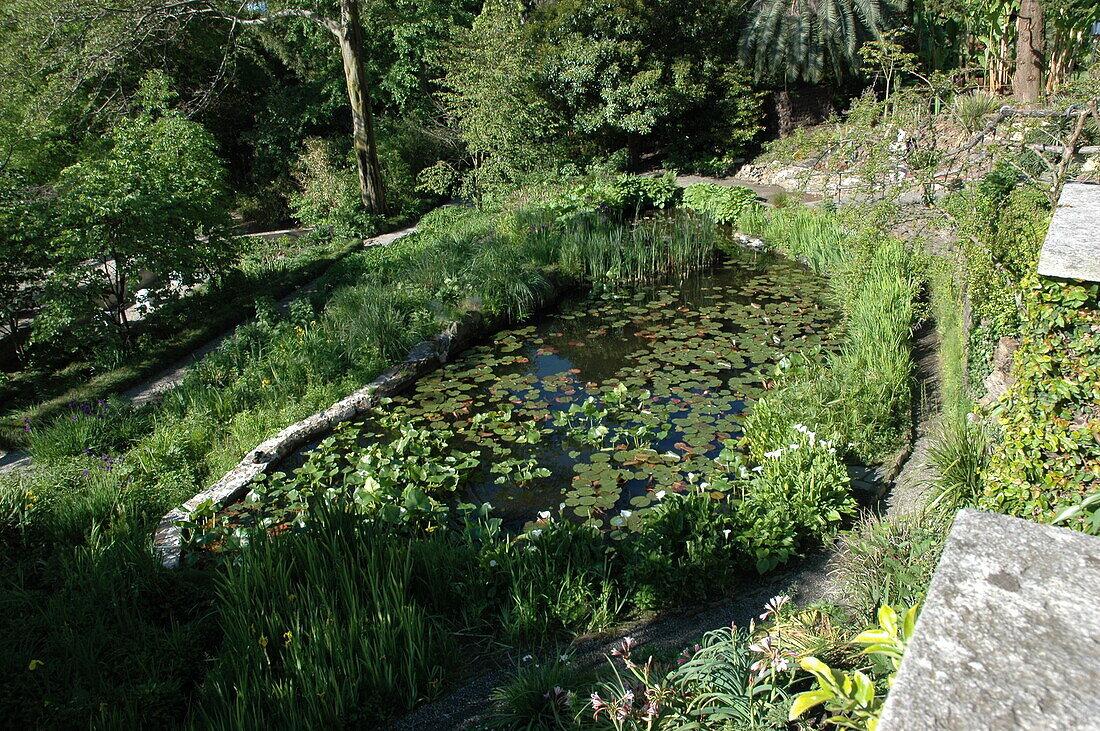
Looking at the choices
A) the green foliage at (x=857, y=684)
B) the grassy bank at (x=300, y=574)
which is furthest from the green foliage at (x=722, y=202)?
the green foliage at (x=857, y=684)

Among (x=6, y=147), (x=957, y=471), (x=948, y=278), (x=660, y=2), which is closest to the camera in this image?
(x=957, y=471)

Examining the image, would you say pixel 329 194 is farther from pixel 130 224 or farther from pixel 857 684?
pixel 857 684

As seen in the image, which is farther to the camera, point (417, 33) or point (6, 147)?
point (417, 33)

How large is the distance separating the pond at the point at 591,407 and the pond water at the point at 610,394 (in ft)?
0.05

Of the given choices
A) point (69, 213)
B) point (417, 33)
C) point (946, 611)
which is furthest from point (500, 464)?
point (417, 33)

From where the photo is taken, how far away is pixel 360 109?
14008 millimetres

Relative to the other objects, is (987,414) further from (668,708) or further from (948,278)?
(948,278)

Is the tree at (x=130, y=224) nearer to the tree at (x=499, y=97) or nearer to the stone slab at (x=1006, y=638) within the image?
the tree at (x=499, y=97)

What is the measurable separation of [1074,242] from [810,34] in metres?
15.5

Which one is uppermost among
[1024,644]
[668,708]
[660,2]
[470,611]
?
[660,2]

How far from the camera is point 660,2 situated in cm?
1510

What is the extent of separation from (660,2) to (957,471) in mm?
14227

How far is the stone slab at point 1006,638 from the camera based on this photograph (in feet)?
3.02

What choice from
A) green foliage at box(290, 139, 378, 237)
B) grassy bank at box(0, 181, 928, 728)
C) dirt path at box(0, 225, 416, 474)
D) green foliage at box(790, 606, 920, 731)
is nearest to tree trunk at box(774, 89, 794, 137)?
green foliage at box(290, 139, 378, 237)
